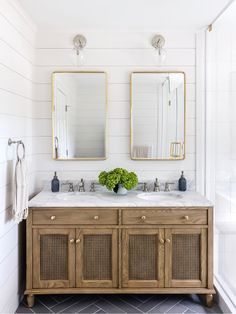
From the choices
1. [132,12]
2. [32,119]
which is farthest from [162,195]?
[132,12]

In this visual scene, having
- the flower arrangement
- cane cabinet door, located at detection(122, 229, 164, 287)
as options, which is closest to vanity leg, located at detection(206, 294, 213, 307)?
cane cabinet door, located at detection(122, 229, 164, 287)

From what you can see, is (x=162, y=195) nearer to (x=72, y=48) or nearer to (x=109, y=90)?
(x=109, y=90)

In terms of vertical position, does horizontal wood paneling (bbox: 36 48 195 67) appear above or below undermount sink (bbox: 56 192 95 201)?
above

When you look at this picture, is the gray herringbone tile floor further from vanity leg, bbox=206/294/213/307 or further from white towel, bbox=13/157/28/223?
white towel, bbox=13/157/28/223

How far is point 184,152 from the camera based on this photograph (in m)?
3.02

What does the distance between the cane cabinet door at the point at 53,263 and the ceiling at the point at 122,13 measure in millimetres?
1767

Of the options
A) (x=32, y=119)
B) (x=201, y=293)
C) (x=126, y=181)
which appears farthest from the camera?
(x=32, y=119)

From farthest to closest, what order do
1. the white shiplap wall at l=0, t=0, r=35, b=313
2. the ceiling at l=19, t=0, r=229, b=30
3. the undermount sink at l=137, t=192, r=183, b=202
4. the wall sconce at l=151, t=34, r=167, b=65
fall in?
the wall sconce at l=151, t=34, r=167, b=65 → the undermount sink at l=137, t=192, r=183, b=202 → the ceiling at l=19, t=0, r=229, b=30 → the white shiplap wall at l=0, t=0, r=35, b=313

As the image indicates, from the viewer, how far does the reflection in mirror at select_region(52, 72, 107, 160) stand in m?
2.99

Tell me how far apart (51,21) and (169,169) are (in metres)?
1.70

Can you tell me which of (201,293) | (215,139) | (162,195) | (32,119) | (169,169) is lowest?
(201,293)

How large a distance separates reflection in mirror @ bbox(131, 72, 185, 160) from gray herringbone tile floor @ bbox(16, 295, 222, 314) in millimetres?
1217

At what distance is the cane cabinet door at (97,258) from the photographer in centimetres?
250

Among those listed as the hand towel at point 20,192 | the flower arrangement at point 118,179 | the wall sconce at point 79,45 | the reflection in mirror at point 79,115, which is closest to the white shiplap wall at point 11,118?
the hand towel at point 20,192
